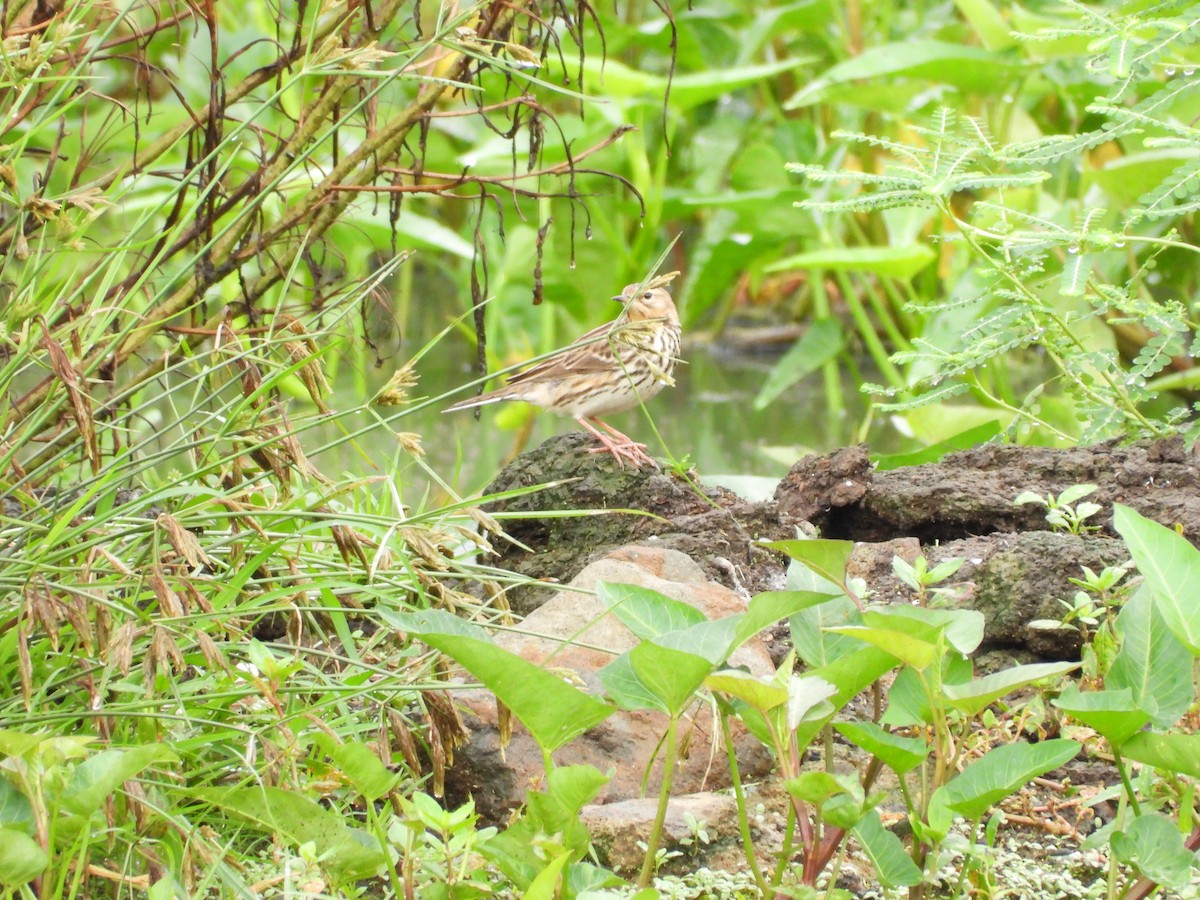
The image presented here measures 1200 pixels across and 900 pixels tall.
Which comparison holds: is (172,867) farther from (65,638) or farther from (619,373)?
(619,373)

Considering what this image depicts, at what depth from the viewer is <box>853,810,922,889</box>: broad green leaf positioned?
1.90 metres

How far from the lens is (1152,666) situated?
6.63ft

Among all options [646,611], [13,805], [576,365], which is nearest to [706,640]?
[646,611]

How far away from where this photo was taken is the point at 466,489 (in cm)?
512

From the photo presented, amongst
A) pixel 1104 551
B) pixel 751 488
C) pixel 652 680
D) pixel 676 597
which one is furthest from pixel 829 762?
pixel 751 488

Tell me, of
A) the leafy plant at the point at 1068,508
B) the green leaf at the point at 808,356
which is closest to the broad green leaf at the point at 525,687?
the leafy plant at the point at 1068,508

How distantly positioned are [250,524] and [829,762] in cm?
90

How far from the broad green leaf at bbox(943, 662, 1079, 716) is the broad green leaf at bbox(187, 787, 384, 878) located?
0.76 m

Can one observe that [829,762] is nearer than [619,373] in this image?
Yes

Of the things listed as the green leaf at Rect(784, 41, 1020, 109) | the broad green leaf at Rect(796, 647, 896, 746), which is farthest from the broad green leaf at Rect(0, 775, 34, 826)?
the green leaf at Rect(784, 41, 1020, 109)

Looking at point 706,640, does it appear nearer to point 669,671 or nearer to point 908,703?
point 669,671

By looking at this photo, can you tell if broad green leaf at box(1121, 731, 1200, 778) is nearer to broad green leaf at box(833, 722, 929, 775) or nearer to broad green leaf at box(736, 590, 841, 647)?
broad green leaf at box(833, 722, 929, 775)

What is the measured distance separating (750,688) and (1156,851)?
1.79 ft

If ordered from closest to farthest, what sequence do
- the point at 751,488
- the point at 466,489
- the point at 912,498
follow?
the point at 912,498 → the point at 751,488 → the point at 466,489
